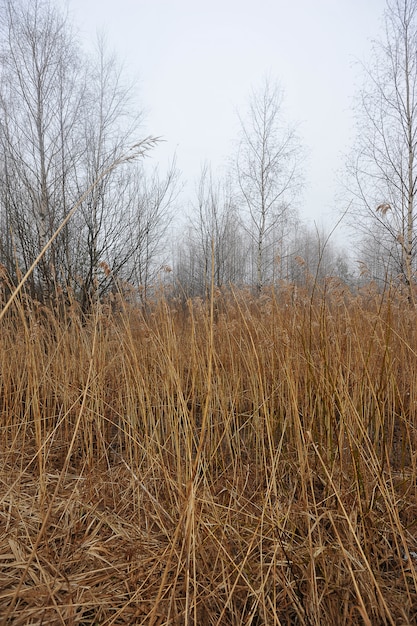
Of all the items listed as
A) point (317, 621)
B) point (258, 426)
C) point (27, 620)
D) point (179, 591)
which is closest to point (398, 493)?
point (258, 426)

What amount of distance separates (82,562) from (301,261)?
1.20 meters

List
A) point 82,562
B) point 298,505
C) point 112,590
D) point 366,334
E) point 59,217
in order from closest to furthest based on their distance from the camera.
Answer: point 112,590, point 82,562, point 298,505, point 366,334, point 59,217

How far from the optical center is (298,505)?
42.0 inches

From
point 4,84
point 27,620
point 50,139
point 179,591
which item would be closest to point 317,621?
point 179,591

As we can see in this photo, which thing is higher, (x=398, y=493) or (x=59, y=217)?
(x=59, y=217)

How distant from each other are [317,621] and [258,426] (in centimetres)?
63

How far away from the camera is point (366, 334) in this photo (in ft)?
5.73

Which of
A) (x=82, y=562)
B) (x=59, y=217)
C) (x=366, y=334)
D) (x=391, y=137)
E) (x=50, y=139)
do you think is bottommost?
(x=82, y=562)

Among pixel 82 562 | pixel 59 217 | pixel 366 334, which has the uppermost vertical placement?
pixel 59 217

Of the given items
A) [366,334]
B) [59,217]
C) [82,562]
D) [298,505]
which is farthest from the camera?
[59,217]

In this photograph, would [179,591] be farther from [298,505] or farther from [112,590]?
[298,505]

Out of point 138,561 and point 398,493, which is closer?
Answer: point 138,561

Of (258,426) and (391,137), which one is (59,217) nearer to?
(258,426)

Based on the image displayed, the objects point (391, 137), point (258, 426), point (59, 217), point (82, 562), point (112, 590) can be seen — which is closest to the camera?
point (112, 590)
